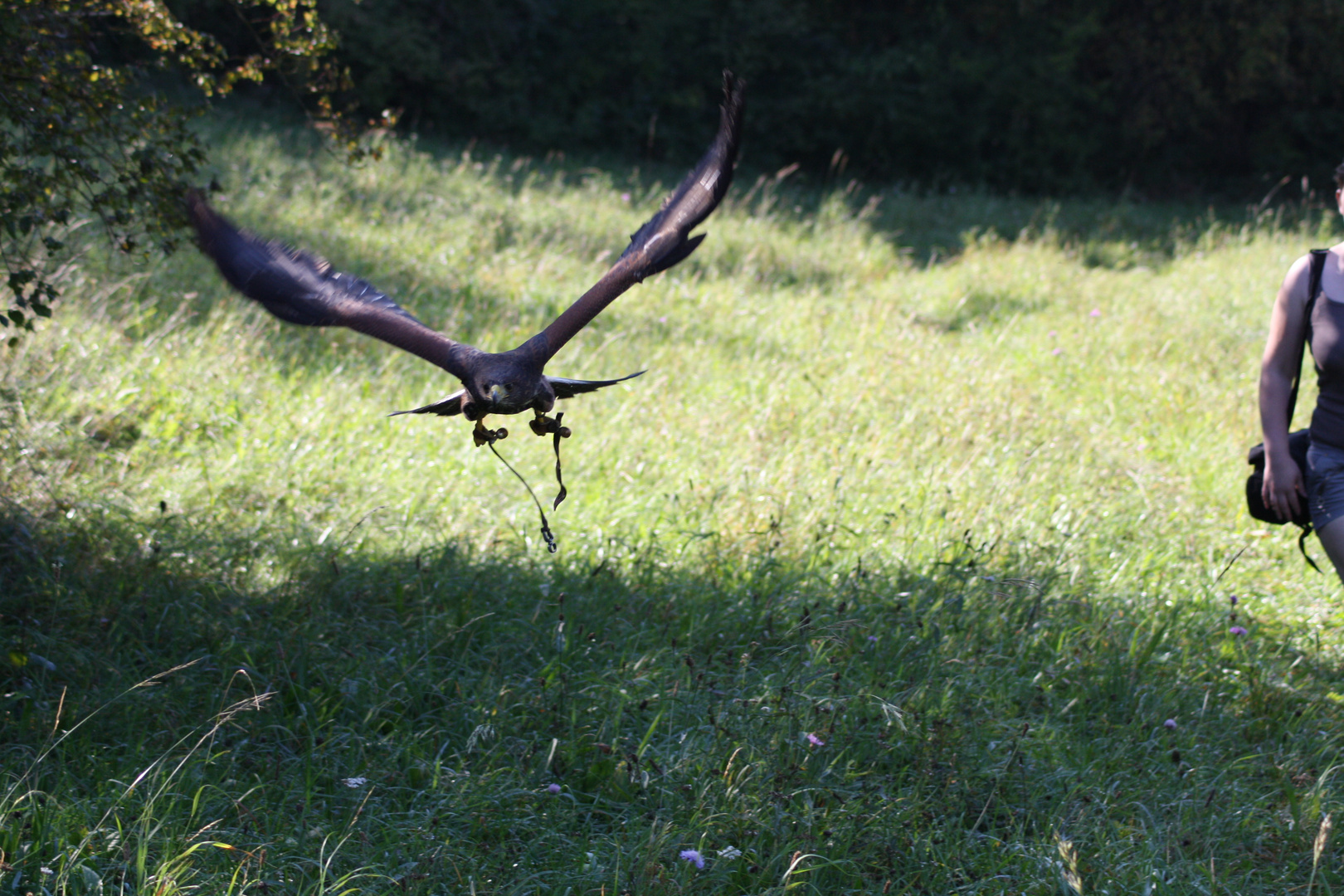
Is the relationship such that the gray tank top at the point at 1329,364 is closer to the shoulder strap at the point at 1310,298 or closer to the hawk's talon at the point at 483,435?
the shoulder strap at the point at 1310,298

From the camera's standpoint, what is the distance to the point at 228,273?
2531 mm

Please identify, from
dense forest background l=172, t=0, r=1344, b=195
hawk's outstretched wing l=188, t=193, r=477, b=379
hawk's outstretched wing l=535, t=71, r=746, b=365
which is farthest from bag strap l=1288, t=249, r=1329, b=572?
dense forest background l=172, t=0, r=1344, b=195

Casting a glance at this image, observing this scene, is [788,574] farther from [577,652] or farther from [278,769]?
[278,769]

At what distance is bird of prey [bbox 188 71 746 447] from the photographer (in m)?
2.45

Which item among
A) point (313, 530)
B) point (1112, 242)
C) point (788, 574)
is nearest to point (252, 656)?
point (313, 530)

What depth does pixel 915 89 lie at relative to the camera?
1553 cm

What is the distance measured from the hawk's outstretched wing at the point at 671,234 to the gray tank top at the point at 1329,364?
1693 mm

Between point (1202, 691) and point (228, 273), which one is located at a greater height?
point (228, 273)

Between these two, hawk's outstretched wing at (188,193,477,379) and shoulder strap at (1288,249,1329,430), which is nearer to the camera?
hawk's outstretched wing at (188,193,477,379)

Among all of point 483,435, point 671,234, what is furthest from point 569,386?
point 671,234

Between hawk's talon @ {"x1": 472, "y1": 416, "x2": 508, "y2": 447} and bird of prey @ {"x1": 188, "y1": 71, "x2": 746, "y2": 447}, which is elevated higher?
bird of prey @ {"x1": 188, "y1": 71, "x2": 746, "y2": 447}

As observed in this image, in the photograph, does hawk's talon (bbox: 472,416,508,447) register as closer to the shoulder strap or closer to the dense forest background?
the shoulder strap

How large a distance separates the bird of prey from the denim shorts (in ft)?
6.10

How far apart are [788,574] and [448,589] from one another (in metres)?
1.29
